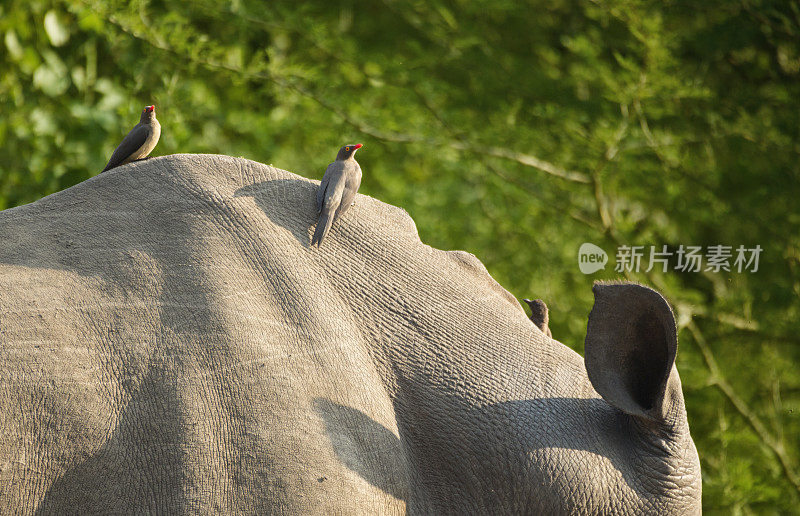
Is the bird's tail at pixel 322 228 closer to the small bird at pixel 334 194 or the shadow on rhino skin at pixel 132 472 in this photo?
the small bird at pixel 334 194

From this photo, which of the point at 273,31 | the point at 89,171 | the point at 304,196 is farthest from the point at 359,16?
the point at 304,196

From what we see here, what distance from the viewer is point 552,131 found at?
3.99m

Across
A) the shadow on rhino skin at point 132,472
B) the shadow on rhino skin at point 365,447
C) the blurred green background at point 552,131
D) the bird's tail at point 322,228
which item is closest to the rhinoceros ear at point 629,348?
the shadow on rhino skin at point 365,447

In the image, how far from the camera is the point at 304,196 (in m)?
1.35

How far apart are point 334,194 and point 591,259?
2.65 metres

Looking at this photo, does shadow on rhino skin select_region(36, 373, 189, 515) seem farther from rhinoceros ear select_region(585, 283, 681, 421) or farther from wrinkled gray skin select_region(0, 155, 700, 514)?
rhinoceros ear select_region(585, 283, 681, 421)

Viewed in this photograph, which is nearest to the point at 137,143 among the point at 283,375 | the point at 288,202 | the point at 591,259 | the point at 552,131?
the point at 288,202

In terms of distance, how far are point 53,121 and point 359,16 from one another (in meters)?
1.96

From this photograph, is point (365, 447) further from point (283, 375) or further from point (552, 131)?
point (552, 131)

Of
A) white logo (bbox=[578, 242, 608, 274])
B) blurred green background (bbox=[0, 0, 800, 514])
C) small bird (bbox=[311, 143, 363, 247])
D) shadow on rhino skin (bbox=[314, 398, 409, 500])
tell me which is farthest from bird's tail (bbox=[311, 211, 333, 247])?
white logo (bbox=[578, 242, 608, 274])

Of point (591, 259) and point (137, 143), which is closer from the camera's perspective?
point (137, 143)

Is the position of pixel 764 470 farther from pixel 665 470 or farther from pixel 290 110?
pixel 665 470

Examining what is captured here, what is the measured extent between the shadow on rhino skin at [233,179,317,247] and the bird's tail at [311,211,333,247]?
11 millimetres

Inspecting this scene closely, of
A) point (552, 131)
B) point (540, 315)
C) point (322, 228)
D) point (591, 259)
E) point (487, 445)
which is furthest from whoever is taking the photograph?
point (552, 131)
